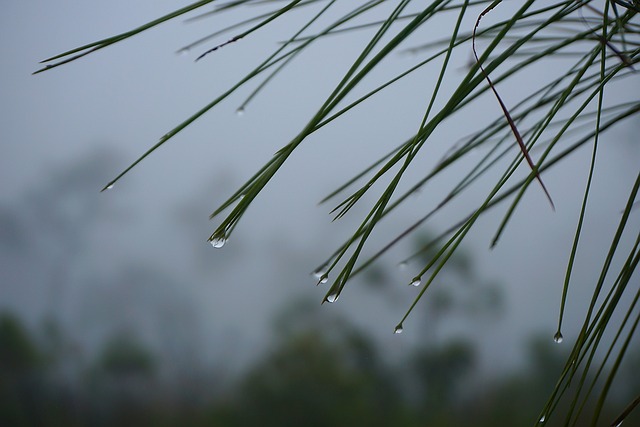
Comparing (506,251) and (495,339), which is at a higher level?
(506,251)

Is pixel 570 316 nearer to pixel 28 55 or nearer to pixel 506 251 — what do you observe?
pixel 506 251

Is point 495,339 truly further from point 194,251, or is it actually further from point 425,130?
point 425,130

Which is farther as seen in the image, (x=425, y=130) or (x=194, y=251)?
(x=194, y=251)

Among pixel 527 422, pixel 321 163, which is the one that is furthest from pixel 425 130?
pixel 527 422

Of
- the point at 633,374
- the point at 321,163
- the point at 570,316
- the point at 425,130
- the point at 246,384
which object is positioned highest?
the point at 425,130
